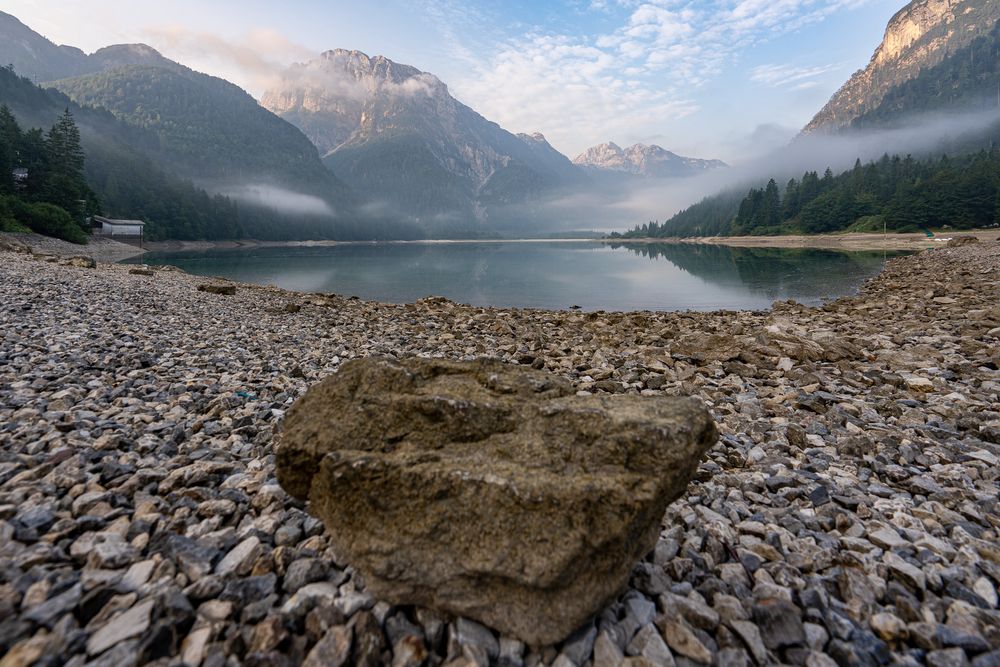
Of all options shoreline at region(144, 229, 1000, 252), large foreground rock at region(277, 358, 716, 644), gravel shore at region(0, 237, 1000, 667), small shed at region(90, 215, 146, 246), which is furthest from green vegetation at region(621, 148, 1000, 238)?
small shed at region(90, 215, 146, 246)

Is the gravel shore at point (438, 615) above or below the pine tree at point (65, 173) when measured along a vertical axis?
below

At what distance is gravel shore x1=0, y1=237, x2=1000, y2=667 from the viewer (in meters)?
2.69

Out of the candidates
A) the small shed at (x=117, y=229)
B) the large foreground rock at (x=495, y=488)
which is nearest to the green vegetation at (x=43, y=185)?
the small shed at (x=117, y=229)

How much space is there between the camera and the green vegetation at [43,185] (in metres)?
51.9

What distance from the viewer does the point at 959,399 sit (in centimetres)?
720

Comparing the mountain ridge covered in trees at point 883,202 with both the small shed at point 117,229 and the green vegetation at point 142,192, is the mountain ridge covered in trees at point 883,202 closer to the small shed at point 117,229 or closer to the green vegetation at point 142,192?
the small shed at point 117,229

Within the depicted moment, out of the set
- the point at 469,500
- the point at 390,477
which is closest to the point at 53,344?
the point at 390,477

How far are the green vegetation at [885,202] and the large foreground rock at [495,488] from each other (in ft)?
439

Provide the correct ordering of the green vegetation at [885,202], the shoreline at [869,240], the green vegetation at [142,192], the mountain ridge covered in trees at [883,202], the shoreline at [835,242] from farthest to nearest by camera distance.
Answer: the green vegetation at [142,192] → the mountain ridge covered in trees at [883,202] → the green vegetation at [885,202] → the shoreline at [835,242] → the shoreline at [869,240]

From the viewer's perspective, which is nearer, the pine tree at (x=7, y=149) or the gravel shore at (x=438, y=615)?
the gravel shore at (x=438, y=615)

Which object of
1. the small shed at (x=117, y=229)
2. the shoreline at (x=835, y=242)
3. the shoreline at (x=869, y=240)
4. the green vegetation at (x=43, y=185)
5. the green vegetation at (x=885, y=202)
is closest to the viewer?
the green vegetation at (x=43, y=185)

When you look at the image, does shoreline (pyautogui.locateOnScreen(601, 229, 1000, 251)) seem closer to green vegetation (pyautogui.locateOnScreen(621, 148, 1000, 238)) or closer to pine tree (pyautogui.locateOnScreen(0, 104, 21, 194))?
green vegetation (pyautogui.locateOnScreen(621, 148, 1000, 238))

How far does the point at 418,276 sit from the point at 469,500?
165 feet

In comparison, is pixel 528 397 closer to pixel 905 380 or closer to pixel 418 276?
pixel 905 380
